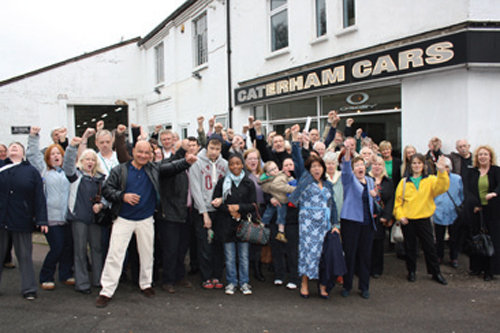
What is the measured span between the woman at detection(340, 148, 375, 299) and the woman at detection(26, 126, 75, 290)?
368 centimetres

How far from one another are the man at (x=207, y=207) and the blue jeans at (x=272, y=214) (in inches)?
28.5

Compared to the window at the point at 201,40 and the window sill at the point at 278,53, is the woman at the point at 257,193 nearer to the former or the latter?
the window sill at the point at 278,53

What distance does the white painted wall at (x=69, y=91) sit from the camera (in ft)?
57.5

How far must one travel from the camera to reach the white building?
6.85 m

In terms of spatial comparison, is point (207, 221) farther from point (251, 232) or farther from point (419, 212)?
point (419, 212)

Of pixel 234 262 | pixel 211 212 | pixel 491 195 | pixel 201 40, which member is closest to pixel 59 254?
pixel 211 212

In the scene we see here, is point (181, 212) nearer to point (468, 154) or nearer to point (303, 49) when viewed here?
point (468, 154)

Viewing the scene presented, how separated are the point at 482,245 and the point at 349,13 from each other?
5.81 metres

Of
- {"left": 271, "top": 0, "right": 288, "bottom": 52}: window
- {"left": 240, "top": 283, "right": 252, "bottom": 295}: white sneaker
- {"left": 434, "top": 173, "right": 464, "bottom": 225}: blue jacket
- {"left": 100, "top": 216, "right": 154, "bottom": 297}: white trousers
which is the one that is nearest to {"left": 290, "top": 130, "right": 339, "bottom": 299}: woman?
{"left": 240, "top": 283, "right": 252, "bottom": 295}: white sneaker

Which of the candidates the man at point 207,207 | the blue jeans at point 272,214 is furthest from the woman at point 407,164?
the man at point 207,207

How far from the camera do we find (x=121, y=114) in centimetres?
2167

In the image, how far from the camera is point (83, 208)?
5078 millimetres

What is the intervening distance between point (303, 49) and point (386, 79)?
2921mm

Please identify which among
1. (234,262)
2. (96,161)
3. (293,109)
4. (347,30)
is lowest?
→ (234,262)
